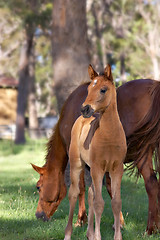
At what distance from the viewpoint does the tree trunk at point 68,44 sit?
33.2ft

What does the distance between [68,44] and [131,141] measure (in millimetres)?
5072

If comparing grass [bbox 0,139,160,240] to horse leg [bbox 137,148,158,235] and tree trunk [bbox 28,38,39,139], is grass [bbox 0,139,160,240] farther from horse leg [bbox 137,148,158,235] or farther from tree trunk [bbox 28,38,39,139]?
tree trunk [bbox 28,38,39,139]

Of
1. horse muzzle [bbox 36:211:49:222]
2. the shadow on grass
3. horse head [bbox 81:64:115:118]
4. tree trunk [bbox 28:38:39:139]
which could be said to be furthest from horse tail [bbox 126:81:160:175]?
tree trunk [bbox 28:38:39:139]

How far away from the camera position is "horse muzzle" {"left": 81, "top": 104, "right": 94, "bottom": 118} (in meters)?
Result: 4.20

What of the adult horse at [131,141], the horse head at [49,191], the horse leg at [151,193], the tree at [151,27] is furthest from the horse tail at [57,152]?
the tree at [151,27]

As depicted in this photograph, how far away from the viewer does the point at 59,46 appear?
1027 centimetres

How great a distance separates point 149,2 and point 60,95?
23.4 meters

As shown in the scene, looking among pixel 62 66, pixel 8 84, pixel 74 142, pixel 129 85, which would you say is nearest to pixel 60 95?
pixel 62 66

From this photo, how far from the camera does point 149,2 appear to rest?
30.8 meters

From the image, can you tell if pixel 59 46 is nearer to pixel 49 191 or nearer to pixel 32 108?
pixel 49 191

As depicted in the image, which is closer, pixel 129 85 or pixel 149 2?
pixel 129 85

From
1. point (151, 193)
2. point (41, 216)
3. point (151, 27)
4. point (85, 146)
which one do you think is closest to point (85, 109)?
point (85, 146)

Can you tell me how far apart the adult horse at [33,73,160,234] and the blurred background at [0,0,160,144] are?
0.78 m

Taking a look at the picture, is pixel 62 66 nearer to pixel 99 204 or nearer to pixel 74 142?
pixel 74 142
